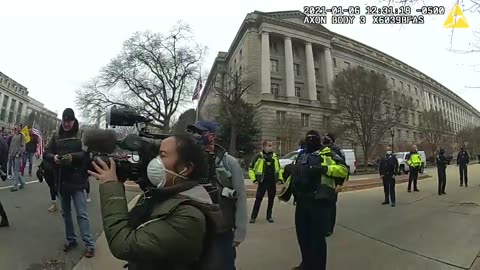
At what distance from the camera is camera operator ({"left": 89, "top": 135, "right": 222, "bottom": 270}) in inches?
65.2

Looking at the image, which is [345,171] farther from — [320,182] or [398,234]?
[398,234]

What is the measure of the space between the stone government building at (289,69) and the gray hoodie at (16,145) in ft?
119

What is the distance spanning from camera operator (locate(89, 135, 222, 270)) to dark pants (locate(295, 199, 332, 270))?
2.50m

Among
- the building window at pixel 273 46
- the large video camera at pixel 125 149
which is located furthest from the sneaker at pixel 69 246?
the building window at pixel 273 46

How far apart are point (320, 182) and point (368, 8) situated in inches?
110

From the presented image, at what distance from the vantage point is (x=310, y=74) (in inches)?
2302

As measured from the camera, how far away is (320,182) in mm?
4215

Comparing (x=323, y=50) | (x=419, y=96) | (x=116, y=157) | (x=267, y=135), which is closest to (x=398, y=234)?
(x=116, y=157)

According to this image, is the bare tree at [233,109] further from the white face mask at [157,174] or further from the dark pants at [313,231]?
the white face mask at [157,174]

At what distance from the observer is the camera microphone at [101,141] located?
1954mm

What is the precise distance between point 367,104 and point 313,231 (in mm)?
36644

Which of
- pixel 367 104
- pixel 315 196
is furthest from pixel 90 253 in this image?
pixel 367 104

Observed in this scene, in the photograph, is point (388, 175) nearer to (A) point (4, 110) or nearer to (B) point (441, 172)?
(B) point (441, 172)

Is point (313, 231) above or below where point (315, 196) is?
below
